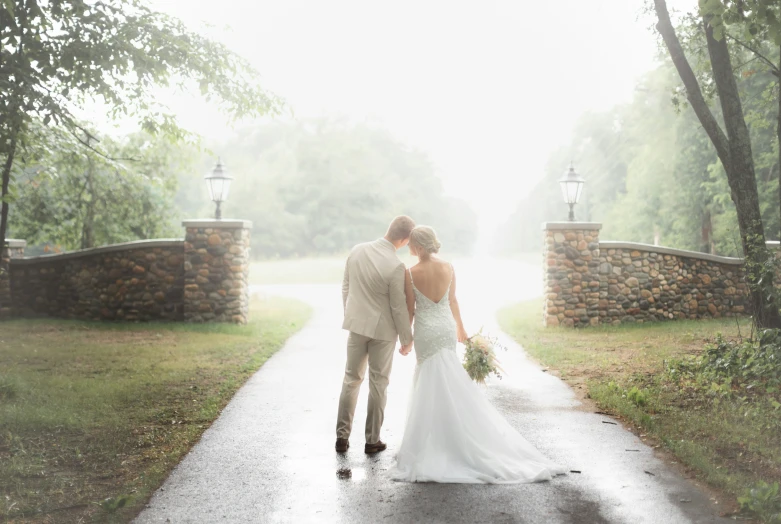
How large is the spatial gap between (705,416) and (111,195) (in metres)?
18.1

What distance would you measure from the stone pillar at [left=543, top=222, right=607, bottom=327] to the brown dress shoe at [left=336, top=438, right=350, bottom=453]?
9663 millimetres

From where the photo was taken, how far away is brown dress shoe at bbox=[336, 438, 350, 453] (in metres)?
5.87

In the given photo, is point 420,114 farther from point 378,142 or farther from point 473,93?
point 378,142

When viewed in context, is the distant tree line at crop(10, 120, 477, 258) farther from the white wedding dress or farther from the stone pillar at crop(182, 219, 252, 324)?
the white wedding dress

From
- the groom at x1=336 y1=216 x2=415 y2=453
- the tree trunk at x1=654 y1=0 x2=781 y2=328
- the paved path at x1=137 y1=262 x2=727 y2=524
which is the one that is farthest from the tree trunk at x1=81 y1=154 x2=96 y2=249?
the groom at x1=336 y1=216 x2=415 y2=453

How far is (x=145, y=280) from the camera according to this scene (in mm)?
15797

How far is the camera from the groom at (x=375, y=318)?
A: 5.74 m

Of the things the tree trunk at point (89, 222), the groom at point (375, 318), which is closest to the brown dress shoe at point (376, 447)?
the groom at point (375, 318)

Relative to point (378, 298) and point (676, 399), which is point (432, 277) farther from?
point (676, 399)

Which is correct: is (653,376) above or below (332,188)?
below

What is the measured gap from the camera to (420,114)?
298 feet

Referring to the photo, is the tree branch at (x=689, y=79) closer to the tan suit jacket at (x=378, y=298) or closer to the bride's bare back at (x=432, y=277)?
the bride's bare back at (x=432, y=277)

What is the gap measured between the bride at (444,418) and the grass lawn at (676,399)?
1.32 meters

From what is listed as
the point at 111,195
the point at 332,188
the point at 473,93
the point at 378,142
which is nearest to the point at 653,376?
the point at 111,195
